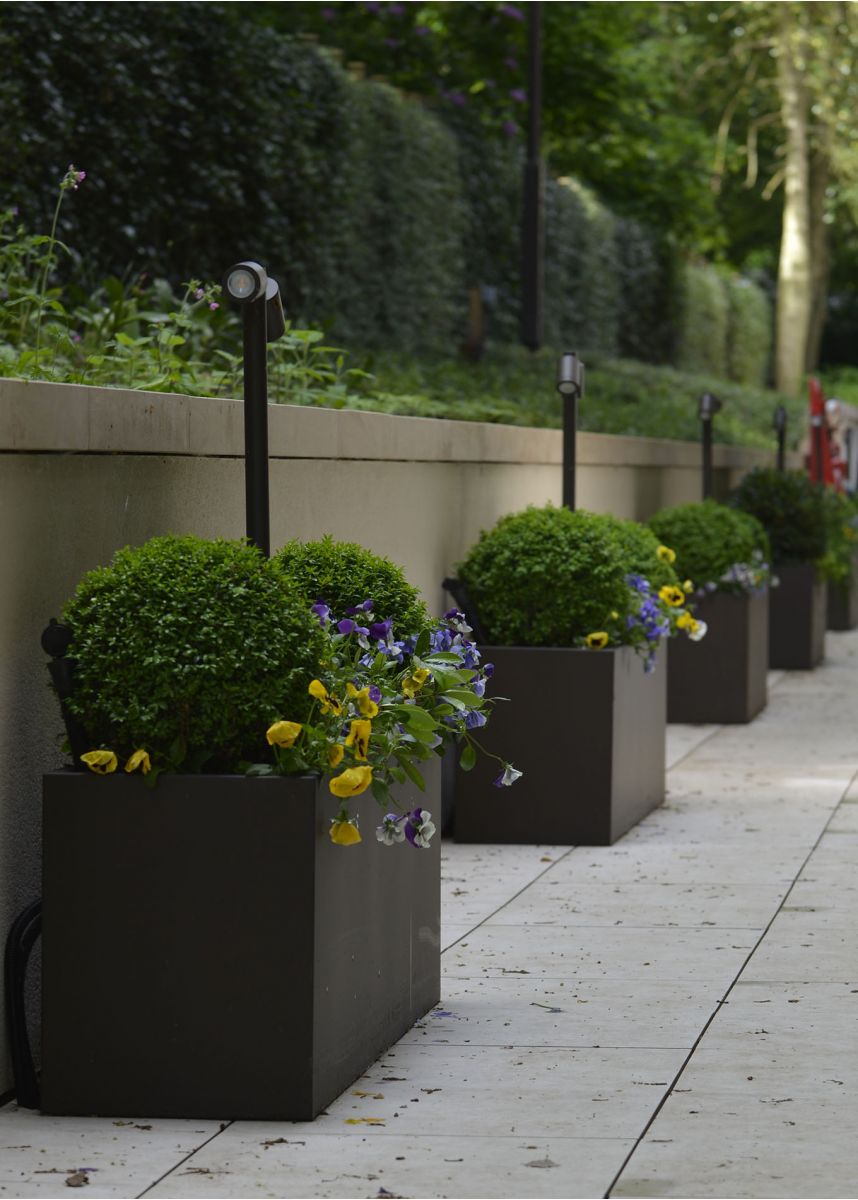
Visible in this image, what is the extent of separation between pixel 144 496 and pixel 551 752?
10.1ft

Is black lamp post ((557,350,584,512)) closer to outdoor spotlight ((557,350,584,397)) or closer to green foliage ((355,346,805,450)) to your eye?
outdoor spotlight ((557,350,584,397))

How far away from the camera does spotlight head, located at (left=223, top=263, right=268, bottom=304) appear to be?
5328mm

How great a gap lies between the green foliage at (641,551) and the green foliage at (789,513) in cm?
642

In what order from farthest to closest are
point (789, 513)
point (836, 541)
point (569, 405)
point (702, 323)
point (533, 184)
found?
point (702, 323) < point (533, 184) < point (836, 541) < point (789, 513) < point (569, 405)

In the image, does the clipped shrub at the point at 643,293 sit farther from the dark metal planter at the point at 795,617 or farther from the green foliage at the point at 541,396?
the dark metal planter at the point at 795,617

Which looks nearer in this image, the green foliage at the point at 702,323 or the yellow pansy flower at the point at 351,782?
the yellow pansy flower at the point at 351,782

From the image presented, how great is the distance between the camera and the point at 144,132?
1312cm

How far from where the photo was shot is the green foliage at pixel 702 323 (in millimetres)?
33531

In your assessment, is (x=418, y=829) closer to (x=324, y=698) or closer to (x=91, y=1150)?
(x=324, y=698)

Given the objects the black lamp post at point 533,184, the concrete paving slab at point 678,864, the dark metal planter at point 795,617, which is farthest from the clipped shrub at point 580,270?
the concrete paving slab at point 678,864

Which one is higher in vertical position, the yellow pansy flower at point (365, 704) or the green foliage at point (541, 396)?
the green foliage at point (541, 396)

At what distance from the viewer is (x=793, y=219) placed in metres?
32.0

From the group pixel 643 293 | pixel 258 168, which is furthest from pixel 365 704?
pixel 643 293

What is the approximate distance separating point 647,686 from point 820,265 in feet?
114
